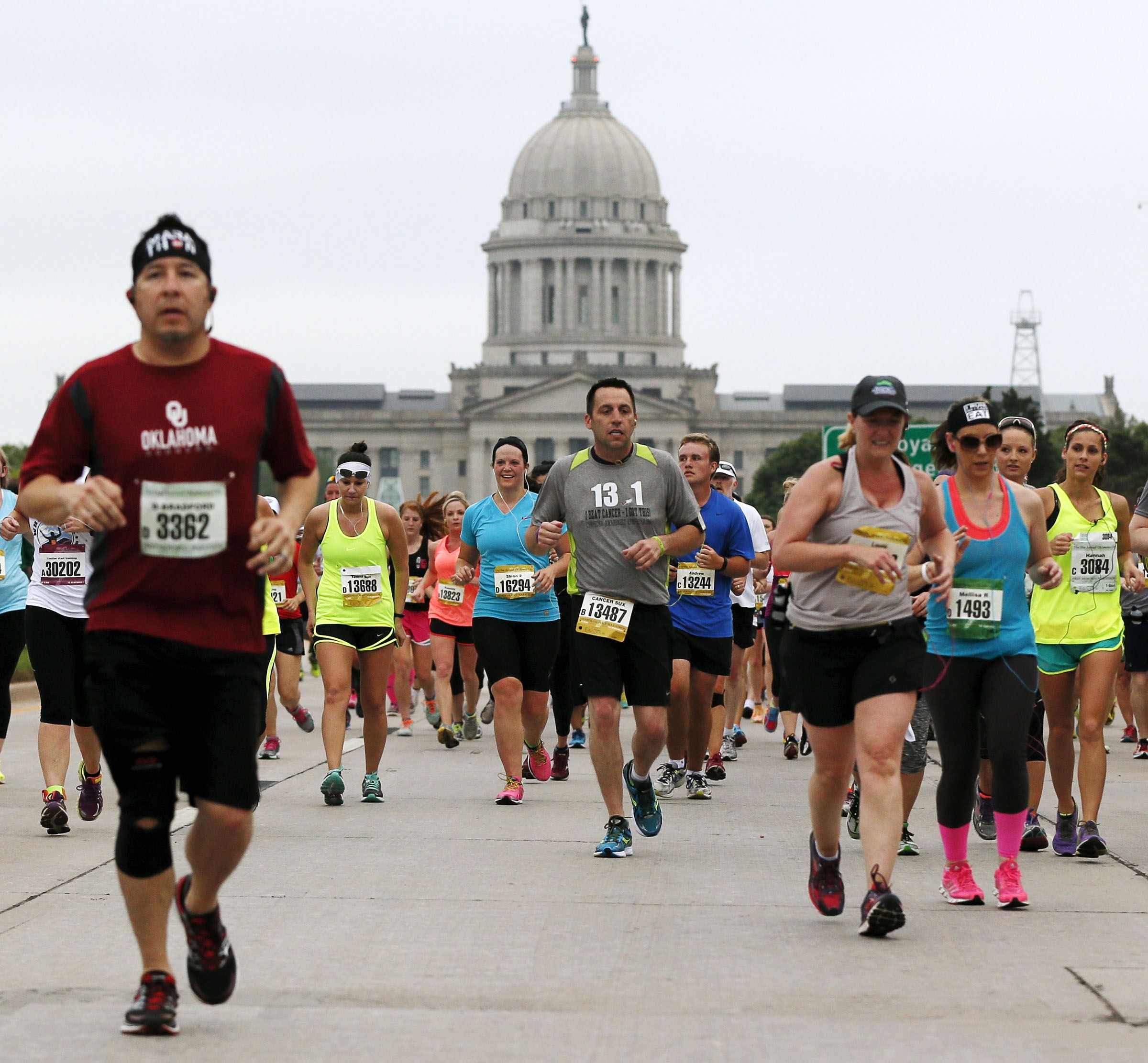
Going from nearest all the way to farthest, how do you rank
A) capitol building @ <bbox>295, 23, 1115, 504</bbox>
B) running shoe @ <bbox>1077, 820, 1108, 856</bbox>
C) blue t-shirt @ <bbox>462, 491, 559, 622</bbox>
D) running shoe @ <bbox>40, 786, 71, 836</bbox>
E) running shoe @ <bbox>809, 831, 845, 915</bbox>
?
running shoe @ <bbox>809, 831, 845, 915</bbox>, running shoe @ <bbox>1077, 820, 1108, 856</bbox>, running shoe @ <bbox>40, 786, 71, 836</bbox>, blue t-shirt @ <bbox>462, 491, 559, 622</bbox>, capitol building @ <bbox>295, 23, 1115, 504</bbox>

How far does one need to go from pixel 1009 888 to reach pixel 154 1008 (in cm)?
348

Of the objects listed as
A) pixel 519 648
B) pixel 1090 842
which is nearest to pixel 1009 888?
pixel 1090 842

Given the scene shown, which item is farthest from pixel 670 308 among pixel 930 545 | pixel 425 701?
pixel 930 545

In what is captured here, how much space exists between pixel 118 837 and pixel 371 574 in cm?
584

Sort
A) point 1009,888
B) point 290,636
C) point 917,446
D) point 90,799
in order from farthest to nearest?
point 917,446 → point 290,636 → point 90,799 → point 1009,888

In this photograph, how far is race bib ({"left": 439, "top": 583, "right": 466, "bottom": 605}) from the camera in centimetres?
1633

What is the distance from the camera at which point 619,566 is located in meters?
9.14

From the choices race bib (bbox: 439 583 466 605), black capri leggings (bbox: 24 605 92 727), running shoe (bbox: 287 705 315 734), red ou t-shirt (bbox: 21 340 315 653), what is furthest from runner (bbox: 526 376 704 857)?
running shoe (bbox: 287 705 315 734)

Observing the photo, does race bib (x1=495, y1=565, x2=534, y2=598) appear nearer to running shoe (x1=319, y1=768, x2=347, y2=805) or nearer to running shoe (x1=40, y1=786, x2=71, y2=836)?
running shoe (x1=319, y1=768, x2=347, y2=805)

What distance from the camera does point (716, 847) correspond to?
31.6ft

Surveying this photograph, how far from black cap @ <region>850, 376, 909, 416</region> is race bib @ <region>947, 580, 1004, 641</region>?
89cm

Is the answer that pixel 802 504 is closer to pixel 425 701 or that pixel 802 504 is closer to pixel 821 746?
pixel 821 746

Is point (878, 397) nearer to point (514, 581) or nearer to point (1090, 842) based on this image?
point (1090, 842)

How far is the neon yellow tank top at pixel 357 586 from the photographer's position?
11.4m
